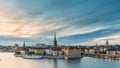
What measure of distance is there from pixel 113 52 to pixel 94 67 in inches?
705

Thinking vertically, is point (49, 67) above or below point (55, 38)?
below

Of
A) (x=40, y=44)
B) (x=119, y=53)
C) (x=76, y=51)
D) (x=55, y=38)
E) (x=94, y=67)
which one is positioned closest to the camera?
(x=94, y=67)

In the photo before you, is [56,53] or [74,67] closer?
[74,67]

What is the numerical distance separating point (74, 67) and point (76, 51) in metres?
17.9

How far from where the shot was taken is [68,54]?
34125 millimetres

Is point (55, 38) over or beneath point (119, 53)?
over

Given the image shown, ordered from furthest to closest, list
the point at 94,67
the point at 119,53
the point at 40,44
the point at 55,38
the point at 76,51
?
the point at 40,44
the point at 55,38
the point at 76,51
the point at 119,53
the point at 94,67

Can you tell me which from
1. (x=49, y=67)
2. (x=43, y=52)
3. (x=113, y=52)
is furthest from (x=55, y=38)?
(x=49, y=67)

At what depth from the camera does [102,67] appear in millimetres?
16656

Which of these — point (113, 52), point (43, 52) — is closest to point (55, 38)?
point (43, 52)

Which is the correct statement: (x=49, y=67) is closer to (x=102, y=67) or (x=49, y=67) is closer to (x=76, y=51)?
(x=102, y=67)

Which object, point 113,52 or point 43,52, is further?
point 43,52

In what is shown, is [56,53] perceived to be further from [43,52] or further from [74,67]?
[74,67]

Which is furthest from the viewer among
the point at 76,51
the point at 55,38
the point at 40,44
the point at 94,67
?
the point at 40,44
